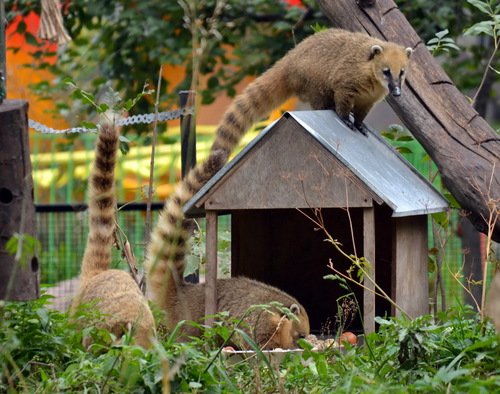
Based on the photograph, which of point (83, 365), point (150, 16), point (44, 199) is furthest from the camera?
point (44, 199)

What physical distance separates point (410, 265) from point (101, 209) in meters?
1.69

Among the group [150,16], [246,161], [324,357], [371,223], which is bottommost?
[324,357]

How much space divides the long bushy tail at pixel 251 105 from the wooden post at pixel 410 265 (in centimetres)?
112

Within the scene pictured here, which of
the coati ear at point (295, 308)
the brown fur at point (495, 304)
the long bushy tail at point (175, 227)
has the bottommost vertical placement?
the coati ear at point (295, 308)

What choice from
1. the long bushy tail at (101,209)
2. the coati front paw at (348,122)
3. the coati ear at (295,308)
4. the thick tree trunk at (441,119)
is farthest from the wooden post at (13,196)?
the coati front paw at (348,122)

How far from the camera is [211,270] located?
15.9ft

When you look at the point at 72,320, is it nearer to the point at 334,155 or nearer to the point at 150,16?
the point at 334,155

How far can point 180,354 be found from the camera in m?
3.37

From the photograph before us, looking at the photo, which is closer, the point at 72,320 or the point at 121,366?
the point at 121,366

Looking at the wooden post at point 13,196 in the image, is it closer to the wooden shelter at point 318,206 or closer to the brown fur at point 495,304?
the wooden shelter at point 318,206

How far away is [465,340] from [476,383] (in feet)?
1.79

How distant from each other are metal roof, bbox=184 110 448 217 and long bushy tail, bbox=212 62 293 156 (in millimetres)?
572

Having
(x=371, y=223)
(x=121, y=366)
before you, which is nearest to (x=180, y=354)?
(x=121, y=366)

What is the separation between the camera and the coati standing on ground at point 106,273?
4.33 m
